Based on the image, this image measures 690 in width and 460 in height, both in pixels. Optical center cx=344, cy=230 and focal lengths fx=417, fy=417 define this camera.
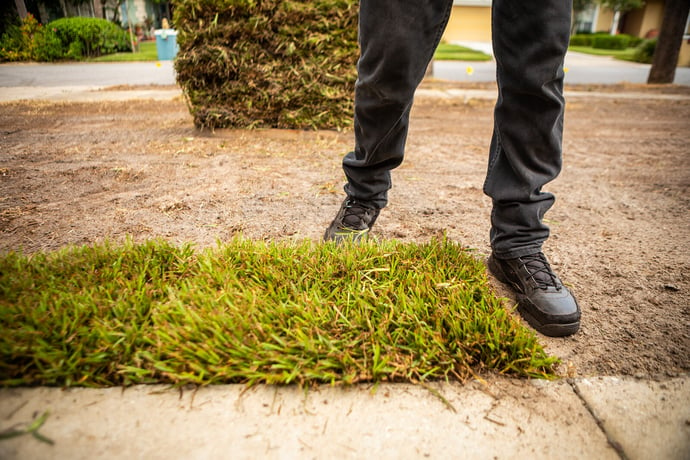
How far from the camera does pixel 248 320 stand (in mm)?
1151

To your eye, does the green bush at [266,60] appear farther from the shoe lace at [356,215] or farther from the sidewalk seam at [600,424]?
the sidewalk seam at [600,424]

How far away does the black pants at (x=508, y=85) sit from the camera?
1270mm

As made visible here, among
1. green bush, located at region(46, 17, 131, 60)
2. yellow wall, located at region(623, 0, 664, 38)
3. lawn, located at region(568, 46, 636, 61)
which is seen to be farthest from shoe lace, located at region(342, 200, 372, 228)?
yellow wall, located at region(623, 0, 664, 38)

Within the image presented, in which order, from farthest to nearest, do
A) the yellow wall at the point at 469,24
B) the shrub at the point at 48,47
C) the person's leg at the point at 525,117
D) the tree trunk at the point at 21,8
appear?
1. the yellow wall at the point at 469,24
2. the shrub at the point at 48,47
3. the tree trunk at the point at 21,8
4. the person's leg at the point at 525,117

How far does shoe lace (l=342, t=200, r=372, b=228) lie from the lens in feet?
5.77

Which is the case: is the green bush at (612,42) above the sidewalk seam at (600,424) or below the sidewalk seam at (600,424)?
above

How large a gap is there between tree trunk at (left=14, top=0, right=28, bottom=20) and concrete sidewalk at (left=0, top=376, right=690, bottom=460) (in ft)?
27.8

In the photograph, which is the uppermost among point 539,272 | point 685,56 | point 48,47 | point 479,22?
point 479,22

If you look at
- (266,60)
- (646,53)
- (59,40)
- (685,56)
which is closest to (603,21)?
(646,53)

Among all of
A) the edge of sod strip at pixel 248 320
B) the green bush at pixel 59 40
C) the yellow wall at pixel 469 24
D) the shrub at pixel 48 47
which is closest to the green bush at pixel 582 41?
the yellow wall at pixel 469 24

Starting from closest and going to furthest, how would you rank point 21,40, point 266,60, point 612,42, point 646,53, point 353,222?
point 353,222, point 266,60, point 21,40, point 646,53, point 612,42

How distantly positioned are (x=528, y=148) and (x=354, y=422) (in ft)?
3.35

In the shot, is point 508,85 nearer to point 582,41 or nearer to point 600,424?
point 600,424

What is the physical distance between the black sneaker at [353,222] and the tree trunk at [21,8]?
8.05m
